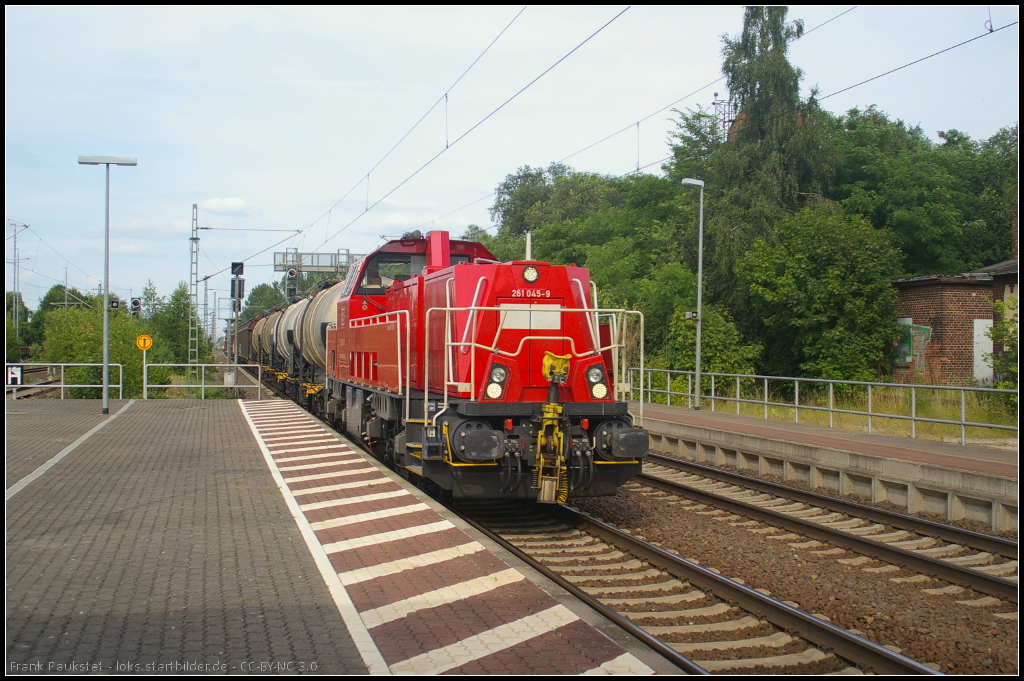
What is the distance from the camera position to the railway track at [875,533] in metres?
7.57

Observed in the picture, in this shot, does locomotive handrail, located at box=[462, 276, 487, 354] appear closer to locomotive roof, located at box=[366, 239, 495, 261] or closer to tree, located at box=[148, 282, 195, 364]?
locomotive roof, located at box=[366, 239, 495, 261]

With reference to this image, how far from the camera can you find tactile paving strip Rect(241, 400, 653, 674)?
4852 millimetres

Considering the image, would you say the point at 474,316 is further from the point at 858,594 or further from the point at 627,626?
the point at 858,594

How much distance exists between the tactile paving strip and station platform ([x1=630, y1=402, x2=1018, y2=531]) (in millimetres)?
6733

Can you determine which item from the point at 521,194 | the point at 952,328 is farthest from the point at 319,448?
the point at 521,194

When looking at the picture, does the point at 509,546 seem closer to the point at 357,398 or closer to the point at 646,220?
the point at 357,398

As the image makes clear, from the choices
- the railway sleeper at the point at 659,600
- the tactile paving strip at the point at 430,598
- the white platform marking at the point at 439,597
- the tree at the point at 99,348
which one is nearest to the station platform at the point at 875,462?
the railway sleeper at the point at 659,600

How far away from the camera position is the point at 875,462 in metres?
11.5

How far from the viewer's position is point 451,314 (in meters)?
9.29

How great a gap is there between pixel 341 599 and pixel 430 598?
68 centimetres

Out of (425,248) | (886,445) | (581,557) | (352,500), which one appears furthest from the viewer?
(886,445)

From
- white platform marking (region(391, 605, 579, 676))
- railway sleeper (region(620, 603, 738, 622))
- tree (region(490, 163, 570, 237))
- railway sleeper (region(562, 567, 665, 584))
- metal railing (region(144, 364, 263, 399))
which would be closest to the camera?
white platform marking (region(391, 605, 579, 676))

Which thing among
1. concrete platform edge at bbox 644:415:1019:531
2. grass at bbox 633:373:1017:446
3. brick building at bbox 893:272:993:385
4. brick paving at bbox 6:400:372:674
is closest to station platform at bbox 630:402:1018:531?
concrete platform edge at bbox 644:415:1019:531

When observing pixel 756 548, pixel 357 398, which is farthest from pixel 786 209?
pixel 756 548
